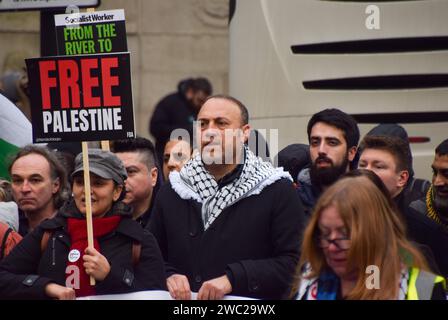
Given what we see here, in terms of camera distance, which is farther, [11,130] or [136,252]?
[11,130]

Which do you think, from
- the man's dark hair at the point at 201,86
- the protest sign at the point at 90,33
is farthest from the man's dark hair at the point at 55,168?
the man's dark hair at the point at 201,86

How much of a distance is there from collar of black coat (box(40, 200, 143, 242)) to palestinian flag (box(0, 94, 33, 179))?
6.98 feet

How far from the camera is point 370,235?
17.9ft

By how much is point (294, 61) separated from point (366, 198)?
4895 millimetres

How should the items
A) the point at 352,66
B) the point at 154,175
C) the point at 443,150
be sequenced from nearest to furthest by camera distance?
the point at 443,150
the point at 154,175
the point at 352,66

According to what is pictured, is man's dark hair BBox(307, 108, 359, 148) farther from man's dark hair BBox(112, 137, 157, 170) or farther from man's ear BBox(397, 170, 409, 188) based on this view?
man's dark hair BBox(112, 137, 157, 170)

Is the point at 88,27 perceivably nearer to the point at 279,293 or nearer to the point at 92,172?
the point at 92,172

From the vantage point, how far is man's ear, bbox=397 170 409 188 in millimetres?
7953

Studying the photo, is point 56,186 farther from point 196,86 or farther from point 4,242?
point 196,86

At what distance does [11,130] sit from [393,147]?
2.71 metres

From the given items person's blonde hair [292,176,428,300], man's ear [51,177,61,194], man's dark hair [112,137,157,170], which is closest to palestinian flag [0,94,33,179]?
man's dark hair [112,137,157,170]

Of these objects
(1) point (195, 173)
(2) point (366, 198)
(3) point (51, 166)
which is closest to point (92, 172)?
(1) point (195, 173)

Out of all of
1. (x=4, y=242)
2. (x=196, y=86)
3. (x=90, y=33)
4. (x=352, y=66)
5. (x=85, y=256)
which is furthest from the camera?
(x=196, y=86)

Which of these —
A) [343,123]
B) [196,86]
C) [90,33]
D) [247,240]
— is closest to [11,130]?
[90,33]
